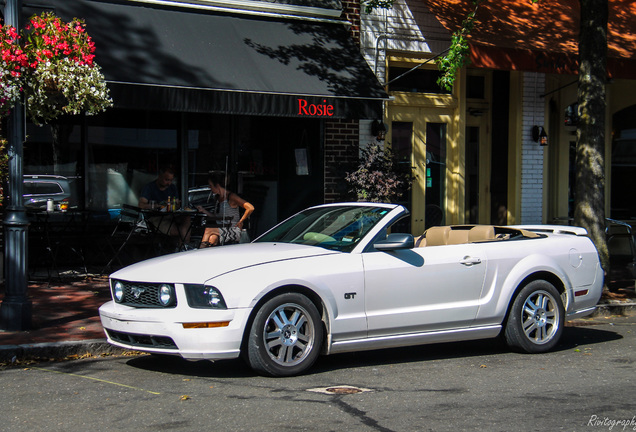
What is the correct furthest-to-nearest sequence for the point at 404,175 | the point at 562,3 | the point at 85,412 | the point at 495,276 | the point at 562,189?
the point at 562,189, the point at 562,3, the point at 404,175, the point at 495,276, the point at 85,412

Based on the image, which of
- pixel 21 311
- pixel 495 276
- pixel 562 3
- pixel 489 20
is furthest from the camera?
pixel 562 3

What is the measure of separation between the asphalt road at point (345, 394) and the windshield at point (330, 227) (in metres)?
1.10

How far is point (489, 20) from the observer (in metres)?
14.2

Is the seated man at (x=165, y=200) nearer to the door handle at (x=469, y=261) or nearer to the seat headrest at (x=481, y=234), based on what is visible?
the seat headrest at (x=481, y=234)

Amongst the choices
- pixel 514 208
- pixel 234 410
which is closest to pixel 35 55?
pixel 234 410

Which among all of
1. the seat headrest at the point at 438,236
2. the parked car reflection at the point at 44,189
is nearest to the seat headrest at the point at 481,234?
the seat headrest at the point at 438,236

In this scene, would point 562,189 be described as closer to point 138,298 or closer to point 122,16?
point 122,16

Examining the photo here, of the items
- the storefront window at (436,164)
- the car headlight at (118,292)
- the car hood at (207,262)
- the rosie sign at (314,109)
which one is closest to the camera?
the car hood at (207,262)

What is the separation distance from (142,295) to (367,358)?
2.22 meters

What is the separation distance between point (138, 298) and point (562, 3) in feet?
38.1

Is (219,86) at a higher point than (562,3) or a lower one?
lower

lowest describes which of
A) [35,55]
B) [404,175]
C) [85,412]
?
[85,412]

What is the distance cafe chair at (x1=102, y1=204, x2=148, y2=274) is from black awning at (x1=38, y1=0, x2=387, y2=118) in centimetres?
207

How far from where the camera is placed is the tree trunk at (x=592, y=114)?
11367mm
